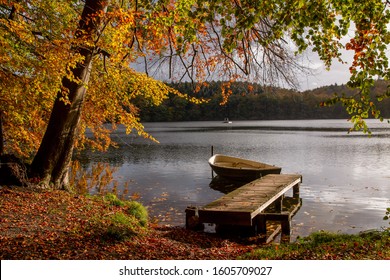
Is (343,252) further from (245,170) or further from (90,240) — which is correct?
(245,170)

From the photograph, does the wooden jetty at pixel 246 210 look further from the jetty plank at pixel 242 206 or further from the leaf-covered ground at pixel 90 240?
the leaf-covered ground at pixel 90 240

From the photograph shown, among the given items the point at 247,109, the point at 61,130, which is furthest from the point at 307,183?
the point at 247,109

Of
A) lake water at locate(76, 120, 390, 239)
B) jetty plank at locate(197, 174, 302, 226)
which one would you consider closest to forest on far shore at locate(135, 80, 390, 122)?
lake water at locate(76, 120, 390, 239)

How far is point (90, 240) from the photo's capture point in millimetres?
8445

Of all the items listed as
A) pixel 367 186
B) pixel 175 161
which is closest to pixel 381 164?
pixel 367 186

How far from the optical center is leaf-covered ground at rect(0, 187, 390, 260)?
761 centimetres

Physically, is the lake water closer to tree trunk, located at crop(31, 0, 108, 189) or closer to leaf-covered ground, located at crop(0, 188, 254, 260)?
tree trunk, located at crop(31, 0, 108, 189)

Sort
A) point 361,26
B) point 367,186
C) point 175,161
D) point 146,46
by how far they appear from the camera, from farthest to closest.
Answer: point 175,161 → point 367,186 → point 146,46 → point 361,26

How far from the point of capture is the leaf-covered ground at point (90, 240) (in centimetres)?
761

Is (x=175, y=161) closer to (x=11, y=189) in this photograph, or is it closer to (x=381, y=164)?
(x=381, y=164)

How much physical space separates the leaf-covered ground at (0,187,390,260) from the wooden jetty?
723 mm

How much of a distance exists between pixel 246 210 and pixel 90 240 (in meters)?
4.97
